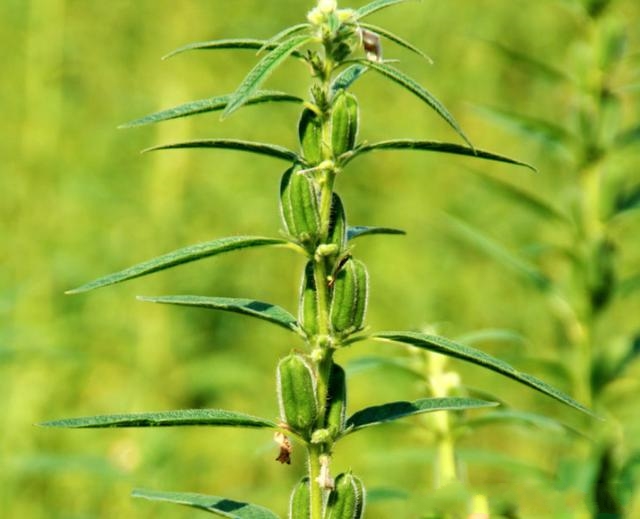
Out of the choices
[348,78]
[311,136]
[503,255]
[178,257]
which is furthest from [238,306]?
[503,255]

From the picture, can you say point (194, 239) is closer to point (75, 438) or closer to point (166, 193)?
point (166, 193)

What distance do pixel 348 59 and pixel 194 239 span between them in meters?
2.62

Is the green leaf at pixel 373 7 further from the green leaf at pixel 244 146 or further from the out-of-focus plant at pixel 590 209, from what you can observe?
the out-of-focus plant at pixel 590 209

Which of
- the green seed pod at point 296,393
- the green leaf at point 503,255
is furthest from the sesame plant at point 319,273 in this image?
the green leaf at point 503,255

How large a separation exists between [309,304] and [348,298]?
37 millimetres

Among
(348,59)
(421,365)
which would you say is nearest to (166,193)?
(421,365)

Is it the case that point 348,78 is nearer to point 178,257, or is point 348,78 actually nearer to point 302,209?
point 302,209

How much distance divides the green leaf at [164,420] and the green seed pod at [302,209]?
0.53 feet

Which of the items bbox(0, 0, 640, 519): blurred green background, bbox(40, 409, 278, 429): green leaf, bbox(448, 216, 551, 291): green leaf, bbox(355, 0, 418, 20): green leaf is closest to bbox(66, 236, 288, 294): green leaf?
bbox(40, 409, 278, 429): green leaf

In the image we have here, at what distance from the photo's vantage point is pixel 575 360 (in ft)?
6.76

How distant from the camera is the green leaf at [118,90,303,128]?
2.81ft

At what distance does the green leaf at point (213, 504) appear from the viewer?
86cm

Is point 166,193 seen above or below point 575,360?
above

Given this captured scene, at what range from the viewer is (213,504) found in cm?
88
